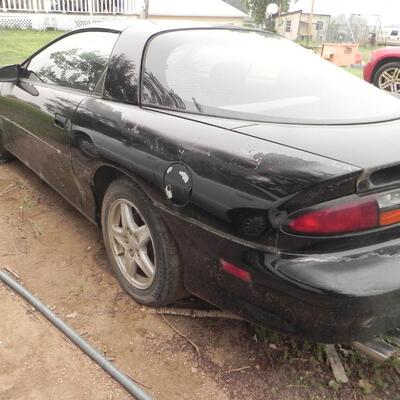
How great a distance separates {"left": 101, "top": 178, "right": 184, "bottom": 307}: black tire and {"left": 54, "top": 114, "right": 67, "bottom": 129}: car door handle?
0.56 meters

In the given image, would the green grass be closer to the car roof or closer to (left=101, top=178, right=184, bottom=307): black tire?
the car roof

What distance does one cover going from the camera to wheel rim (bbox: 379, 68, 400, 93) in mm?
7273

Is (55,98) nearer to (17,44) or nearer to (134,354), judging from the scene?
(134,354)

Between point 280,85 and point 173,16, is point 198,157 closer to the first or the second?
point 280,85

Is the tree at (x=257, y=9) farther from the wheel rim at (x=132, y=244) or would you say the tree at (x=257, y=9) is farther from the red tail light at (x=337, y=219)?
the red tail light at (x=337, y=219)

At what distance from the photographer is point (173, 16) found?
26.9 meters

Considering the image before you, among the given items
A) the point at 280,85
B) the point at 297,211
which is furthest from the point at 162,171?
the point at 280,85

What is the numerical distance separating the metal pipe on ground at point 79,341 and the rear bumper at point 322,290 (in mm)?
603

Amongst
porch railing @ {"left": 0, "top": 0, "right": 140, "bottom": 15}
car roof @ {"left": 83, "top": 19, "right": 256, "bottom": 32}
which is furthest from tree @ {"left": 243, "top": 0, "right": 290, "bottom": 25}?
car roof @ {"left": 83, "top": 19, "right": 256, "bottom": 32}

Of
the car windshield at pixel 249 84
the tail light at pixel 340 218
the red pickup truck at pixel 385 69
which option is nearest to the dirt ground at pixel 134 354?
the tail light at pixel 340 218

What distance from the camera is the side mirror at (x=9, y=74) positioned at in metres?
3.45

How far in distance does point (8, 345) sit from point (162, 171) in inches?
45.0

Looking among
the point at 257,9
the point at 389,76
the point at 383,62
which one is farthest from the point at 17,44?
the point at 257,9

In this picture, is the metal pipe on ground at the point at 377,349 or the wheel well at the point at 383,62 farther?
the wheel well at the point at 383,62
